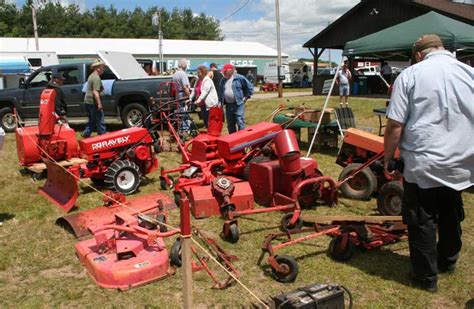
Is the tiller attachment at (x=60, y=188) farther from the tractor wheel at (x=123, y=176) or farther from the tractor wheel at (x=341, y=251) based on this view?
the tractor wheel at (x=341, y=251)

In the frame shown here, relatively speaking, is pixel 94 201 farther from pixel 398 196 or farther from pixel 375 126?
pixel 375 126

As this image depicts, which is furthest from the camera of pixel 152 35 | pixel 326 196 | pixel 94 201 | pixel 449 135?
pixel 152 35

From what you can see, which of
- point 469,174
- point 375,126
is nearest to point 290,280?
point 469,174

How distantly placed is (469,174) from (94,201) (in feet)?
15.6

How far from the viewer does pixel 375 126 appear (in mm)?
12977

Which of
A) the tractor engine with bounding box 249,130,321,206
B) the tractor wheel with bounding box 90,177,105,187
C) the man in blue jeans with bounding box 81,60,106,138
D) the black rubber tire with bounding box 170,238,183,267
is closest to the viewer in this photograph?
the black rubber tire with bounding box 170,238,183,267

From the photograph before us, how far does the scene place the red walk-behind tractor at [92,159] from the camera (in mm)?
6371

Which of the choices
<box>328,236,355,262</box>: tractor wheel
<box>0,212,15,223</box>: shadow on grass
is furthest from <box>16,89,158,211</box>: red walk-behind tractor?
<box>328,236,355,262</box>: tractor wheel

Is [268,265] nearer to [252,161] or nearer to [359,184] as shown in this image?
[252,161]

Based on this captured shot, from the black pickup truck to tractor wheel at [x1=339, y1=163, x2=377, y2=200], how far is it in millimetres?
7504

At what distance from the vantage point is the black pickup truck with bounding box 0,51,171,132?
12.6m

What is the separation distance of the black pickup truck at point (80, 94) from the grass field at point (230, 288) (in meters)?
7.10

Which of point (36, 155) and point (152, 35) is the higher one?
point (152, 35)

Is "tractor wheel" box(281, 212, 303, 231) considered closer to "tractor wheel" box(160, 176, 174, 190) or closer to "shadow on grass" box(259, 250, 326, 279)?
"shadow on grass" box(259, 250, 326, 279)
